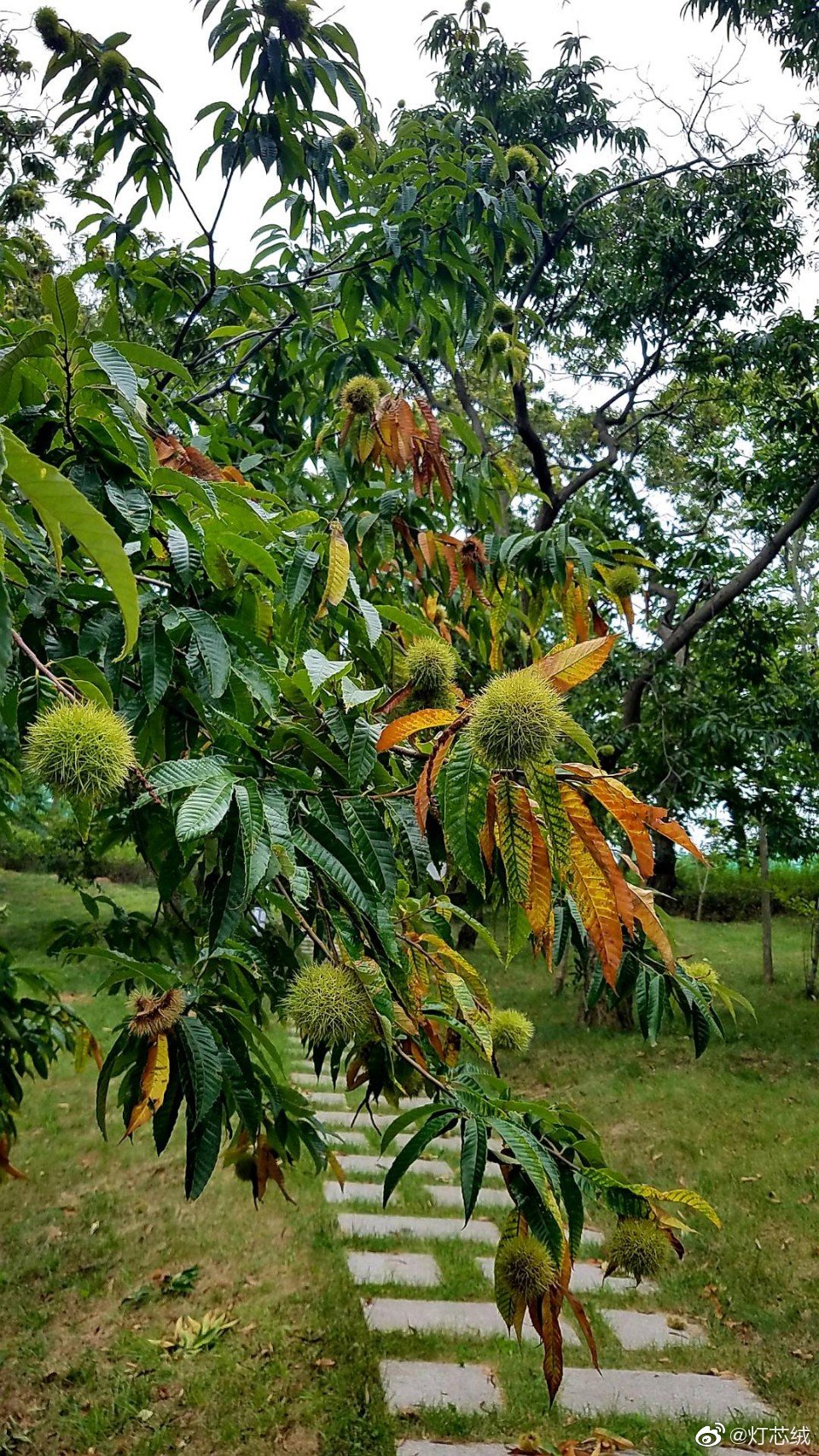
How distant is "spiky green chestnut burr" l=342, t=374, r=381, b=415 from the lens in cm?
182

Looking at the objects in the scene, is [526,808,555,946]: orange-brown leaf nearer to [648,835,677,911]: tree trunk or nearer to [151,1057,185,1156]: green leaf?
[151,1057,185,1156]: green leaf

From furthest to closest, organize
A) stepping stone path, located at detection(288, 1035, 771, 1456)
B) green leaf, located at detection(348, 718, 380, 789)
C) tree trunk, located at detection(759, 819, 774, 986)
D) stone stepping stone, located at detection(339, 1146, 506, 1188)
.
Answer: tree trunk, located at detection(759, 819, 774, 986) < stone stepping stone, located at detection(339, 1146, 506, 1188) < stepping stone path, located at detection(288, 1035, 771, 1456) < green leaf, located at detection(348, 718, 380, 789)

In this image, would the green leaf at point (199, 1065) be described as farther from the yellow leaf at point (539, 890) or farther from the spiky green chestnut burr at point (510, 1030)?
the spiky green chestnut burr at point (510, 1030)

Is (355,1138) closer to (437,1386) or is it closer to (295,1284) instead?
(295,1284)

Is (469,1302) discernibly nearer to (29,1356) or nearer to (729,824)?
(29,1356)

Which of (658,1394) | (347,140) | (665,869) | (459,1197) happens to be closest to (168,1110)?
(658,1394)

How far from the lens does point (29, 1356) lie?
8.59 feet

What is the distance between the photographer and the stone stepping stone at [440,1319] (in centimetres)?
277

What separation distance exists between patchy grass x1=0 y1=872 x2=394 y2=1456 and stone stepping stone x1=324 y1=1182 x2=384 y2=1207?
8 centimetres

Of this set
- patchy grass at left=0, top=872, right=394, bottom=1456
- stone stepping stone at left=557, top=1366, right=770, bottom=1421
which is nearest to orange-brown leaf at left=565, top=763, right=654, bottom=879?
patchy grass at left=0, top=872, right=394, bottom=1456

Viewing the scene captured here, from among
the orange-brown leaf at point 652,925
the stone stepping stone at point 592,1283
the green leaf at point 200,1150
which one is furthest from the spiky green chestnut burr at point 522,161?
the stone stepping stone at point 592,1283

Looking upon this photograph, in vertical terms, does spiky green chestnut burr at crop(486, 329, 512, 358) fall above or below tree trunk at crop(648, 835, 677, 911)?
above

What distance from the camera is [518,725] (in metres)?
0.91

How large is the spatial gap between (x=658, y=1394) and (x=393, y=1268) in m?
0.99
